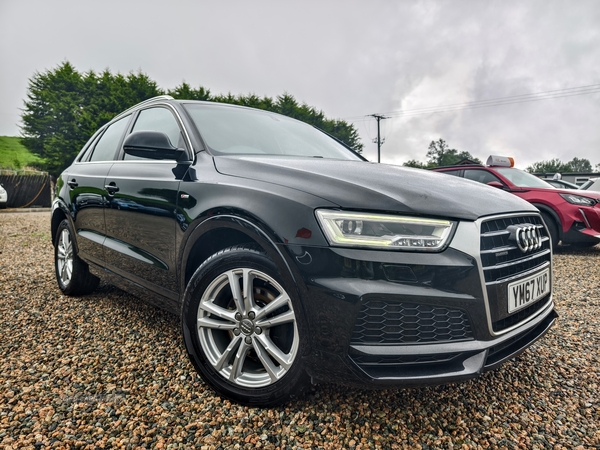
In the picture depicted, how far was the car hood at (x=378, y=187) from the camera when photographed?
159 centimetres

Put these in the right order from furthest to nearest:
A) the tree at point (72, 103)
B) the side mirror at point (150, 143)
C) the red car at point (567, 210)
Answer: the tree at point (72, 103)
the red car at point (567, 210)
the side mirror at point (150, 143)

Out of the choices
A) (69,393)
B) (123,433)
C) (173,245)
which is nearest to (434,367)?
(123,433)

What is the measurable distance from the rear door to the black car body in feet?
0.04

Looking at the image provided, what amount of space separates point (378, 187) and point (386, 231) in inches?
9.2

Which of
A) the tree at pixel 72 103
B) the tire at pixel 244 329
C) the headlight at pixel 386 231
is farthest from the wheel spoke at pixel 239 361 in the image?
the tree at pixel 72 103

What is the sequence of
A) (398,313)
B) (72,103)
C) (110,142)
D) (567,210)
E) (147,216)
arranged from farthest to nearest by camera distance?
(72,103)
(567,210)
(110,142)
(147,216)
(398,313)

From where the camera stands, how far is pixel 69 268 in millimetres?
3701

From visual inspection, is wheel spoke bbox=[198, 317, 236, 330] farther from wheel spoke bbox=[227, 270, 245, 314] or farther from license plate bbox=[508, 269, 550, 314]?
license plate bbox=[508, 269, 550, 314]

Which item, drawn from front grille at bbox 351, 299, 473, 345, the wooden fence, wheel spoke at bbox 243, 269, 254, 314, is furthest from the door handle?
the wooden fence

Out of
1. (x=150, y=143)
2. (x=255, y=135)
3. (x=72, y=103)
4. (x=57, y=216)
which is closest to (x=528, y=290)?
(x=255, y=135)

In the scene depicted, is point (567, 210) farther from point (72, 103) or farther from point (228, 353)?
point (72, 103)

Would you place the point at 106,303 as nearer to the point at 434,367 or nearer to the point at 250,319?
the point at 250,319

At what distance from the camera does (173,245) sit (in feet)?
7.20

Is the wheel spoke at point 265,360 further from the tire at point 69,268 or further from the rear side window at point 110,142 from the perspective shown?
the tire at point 69,268
